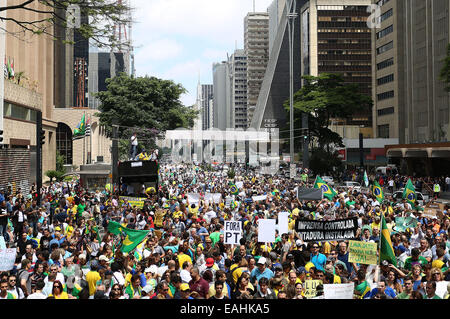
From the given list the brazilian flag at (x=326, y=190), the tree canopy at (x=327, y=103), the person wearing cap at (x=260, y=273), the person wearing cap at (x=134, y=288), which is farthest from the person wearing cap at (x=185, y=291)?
the tree canopy at (x=327, y=103)

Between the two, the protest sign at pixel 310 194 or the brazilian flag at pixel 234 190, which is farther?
the brazilian flag at pixel 234 190

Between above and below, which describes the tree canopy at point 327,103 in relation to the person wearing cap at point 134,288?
above

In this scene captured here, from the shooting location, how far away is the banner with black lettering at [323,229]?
434 inches

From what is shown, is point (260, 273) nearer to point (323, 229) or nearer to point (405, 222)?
point (323, 229)

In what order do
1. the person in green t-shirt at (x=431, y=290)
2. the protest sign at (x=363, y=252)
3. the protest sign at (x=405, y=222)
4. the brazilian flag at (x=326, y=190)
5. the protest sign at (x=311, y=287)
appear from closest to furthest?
1. the person in green t-shirt at (x=431, y=290)
2. the protest sign at (x=311, y=287)
3. the protest sign at (x=363, y=252)
4. the protest sign at (x=405, y=222)
5. the brazilian flag at (x=326, y=190)

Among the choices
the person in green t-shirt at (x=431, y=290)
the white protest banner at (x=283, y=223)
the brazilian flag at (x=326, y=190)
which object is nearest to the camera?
the person in green t-shirt at (x=431, y=290)

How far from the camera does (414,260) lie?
979 cm

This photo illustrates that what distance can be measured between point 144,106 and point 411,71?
32.5 meters

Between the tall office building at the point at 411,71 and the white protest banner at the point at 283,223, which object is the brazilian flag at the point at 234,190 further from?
the tall office building at the point at 411,71

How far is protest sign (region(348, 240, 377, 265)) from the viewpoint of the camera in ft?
29.6

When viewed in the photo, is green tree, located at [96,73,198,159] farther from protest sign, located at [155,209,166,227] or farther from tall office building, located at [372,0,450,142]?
protest sign, located at [155,209,166,227]

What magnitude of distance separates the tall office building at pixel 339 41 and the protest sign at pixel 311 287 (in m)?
106
